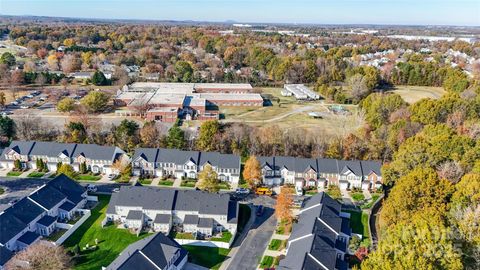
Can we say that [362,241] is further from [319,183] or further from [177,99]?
[177,99]

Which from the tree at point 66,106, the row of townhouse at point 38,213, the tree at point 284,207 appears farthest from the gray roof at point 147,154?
the tree at point 66,106

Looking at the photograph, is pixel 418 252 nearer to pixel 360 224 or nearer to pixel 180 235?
pixel 360 224

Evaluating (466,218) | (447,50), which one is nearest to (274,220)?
(466,218)

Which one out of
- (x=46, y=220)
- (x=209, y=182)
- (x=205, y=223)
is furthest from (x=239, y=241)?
(x=46, y=220)

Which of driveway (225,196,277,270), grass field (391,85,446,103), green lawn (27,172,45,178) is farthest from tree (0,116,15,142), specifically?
grass field (391,85,446,103)

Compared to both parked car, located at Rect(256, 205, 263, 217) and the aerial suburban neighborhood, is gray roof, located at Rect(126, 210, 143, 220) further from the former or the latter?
parked car, located at Rect(256, 205, 263, 217)

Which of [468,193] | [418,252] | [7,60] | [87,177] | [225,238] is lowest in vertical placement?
[225,238]

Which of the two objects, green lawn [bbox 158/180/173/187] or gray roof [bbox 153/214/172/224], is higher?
gray roof [bbox 153/214/172/224]
